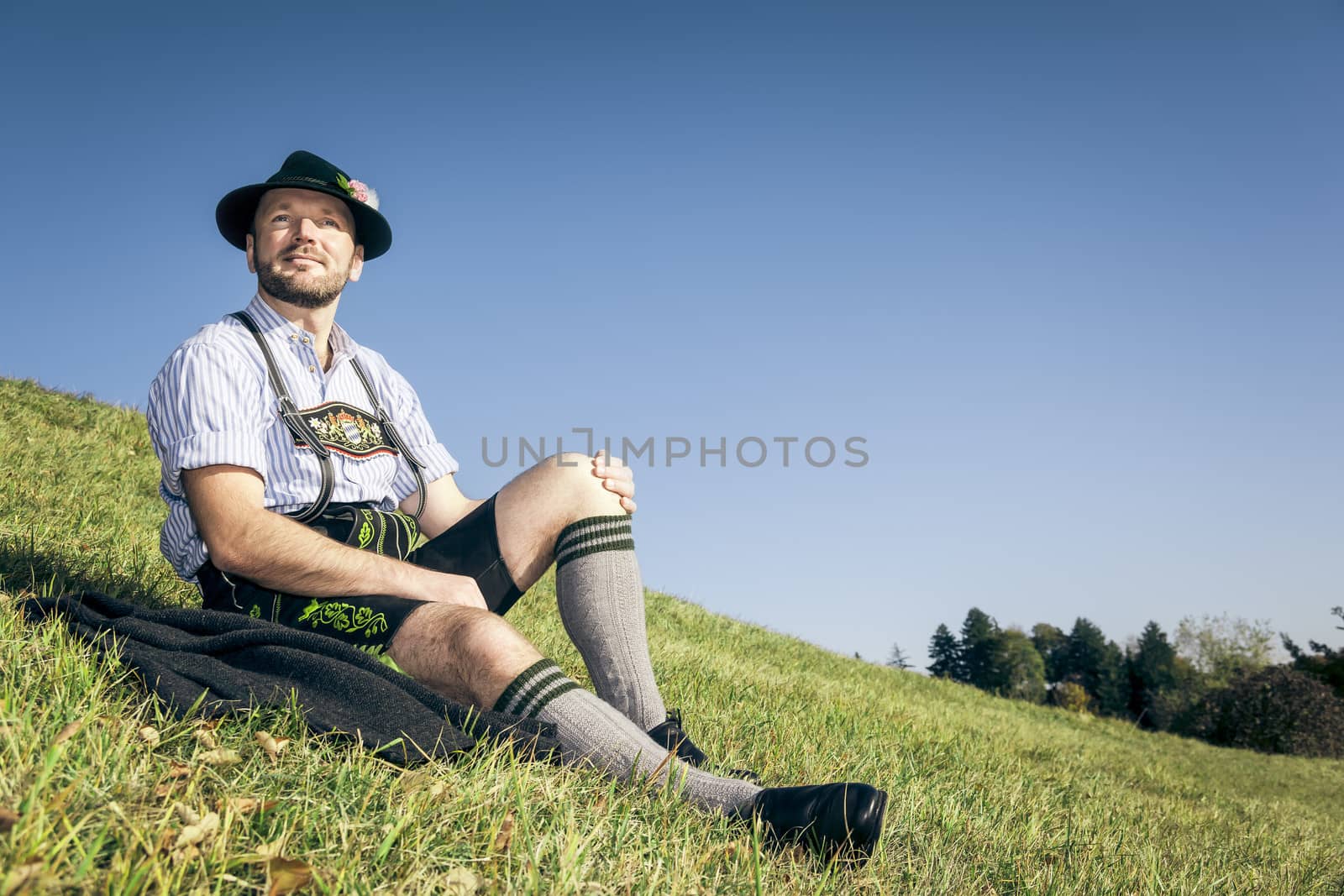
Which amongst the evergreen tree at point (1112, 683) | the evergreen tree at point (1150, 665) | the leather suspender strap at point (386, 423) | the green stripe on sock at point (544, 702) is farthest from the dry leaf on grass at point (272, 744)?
the evergreen tree at point (1150, 665)

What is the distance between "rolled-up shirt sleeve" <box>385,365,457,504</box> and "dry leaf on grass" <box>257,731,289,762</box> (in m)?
1.79

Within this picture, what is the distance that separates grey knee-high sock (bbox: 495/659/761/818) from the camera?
2623mm

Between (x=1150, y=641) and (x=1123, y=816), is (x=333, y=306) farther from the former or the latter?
(x=1150, y=641)

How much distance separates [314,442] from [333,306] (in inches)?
28.7

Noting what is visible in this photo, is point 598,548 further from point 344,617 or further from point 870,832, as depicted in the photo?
point 870,832

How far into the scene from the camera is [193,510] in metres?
3.05

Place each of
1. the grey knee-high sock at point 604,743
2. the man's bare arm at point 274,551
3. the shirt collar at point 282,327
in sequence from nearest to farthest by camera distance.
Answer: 1. the grey knee-high sock at point 604,743
2. the man's bare arm at point 274,551
3. the shirt collar at point 282,327

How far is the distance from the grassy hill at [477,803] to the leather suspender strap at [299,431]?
3.06 ft

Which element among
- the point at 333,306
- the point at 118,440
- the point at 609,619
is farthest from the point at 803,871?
the point at 118,440

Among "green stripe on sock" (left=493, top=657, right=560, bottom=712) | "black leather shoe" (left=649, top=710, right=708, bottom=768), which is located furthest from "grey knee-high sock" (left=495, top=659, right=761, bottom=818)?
"black leather shoe" (left=649, top=710, right=708, bottom=768)

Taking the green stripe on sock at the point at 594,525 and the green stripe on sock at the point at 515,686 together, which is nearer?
the green stripe on sock at the point at 515,686

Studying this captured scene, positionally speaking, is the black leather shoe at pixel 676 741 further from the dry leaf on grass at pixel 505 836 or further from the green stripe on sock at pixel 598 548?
the dry leaf on grass at pixel 505 836

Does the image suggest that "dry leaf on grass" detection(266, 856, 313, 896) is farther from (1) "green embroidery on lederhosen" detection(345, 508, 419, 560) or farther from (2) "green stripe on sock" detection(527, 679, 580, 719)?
(1) "green embroidery on lederhosen" detection(345, 508, 419, 560)

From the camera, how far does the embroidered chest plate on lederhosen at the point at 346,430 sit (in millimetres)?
3451
